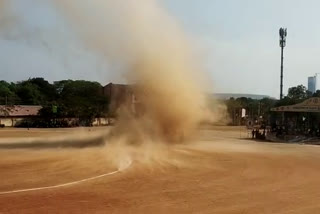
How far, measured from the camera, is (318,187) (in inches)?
682

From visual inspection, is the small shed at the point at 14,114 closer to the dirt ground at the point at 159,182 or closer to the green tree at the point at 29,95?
the green tree at the point at 29,95

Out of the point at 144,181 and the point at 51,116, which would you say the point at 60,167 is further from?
the point at 51,116

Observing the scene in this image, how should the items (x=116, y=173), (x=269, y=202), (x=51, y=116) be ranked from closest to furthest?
(x=269, y=202)
(x=116, y=173)
(x=51, y=116)

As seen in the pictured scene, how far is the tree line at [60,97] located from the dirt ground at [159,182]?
55.2 metres

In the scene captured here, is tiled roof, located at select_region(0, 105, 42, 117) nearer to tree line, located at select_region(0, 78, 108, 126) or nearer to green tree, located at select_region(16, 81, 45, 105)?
tree line, located at select_region(0, 78, 108, 126)

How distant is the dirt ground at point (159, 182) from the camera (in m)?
13.4

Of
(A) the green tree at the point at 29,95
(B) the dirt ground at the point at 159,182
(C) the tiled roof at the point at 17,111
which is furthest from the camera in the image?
(A) the green tree at the point at 29,95

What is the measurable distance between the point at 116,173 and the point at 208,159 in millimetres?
7225

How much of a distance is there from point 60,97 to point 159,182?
96.3m

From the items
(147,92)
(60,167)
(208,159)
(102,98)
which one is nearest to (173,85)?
(147,92)

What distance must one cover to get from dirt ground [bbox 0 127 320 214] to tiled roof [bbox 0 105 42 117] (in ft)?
176

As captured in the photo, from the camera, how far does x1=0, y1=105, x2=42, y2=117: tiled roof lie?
78.9m

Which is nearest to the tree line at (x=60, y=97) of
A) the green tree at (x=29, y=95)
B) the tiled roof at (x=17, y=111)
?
the green tree at (x=29, y=95)

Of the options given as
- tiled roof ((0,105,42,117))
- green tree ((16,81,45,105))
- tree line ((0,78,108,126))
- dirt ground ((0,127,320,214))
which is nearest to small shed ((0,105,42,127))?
tiled roof ((0,105,42,117))
